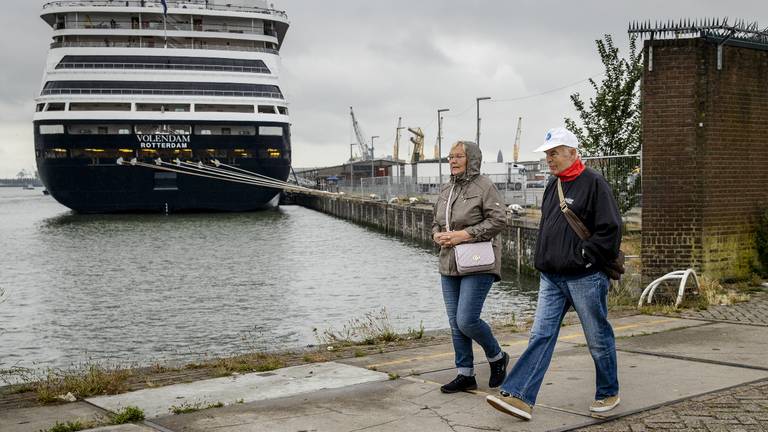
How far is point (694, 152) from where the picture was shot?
1074 cm

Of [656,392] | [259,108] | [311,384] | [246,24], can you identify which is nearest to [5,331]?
[311,384]

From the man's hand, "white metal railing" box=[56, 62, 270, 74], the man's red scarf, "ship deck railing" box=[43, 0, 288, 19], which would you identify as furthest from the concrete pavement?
"ship deck railing" box=[43, 0, 288, 19]

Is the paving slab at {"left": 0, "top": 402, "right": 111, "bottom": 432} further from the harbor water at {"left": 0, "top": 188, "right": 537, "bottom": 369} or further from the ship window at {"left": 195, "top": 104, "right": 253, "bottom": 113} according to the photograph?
the ship window at {"left": 195, "top": 104, "right": 253, "bottom": 113}

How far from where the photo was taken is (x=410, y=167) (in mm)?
76688

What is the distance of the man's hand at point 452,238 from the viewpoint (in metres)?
5.77

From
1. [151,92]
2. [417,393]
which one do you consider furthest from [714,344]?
[151,92]

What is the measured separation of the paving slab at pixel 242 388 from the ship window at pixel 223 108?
47344 millimetres

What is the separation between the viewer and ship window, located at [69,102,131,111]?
169 ft

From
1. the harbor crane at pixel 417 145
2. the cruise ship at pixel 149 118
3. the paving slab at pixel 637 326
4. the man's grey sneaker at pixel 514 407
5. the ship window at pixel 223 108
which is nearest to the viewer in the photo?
the man's grey sneaker at pixel 514 407

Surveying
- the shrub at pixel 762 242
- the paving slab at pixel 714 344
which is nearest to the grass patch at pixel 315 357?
the paving slab at pixel 714 344

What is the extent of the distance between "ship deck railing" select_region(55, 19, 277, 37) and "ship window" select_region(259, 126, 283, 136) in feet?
28.6

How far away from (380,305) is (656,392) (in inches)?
467

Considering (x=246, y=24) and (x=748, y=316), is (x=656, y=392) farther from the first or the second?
(x=246, y=24)

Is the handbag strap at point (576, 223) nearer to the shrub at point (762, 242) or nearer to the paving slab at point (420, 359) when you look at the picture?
the paving slab at point (420, 359)
